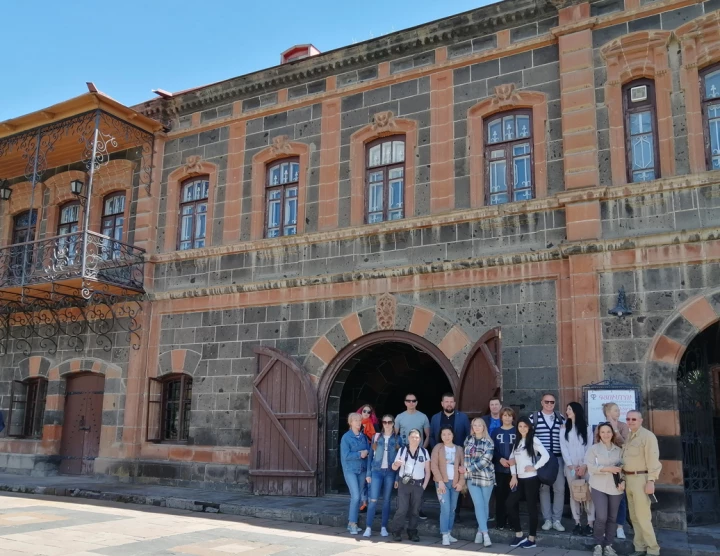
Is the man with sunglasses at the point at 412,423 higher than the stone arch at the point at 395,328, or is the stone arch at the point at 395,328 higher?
the stone arch at the point at 395,328

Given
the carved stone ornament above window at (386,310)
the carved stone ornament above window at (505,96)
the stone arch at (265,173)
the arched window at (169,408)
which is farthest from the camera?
the arched window at (169,408)

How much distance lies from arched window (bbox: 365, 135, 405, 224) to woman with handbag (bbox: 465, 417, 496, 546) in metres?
4.93

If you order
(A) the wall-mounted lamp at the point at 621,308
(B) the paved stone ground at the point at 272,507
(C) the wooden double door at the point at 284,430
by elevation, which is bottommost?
(B) the paved stone ground at the point at 272,507

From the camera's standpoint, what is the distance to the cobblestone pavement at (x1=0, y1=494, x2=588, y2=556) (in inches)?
326

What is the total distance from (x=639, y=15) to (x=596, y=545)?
7.93m

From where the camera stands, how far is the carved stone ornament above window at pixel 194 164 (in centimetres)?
1545

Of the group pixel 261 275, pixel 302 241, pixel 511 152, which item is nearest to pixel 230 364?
pixel 261 275

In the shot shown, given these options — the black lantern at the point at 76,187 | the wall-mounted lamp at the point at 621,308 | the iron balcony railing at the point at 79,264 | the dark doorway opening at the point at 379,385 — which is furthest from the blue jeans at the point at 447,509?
the black lantern at the point at 76,187

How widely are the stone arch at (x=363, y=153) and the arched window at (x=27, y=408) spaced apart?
30.1ft

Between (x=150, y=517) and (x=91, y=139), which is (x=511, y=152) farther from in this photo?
(x=91, y=139)

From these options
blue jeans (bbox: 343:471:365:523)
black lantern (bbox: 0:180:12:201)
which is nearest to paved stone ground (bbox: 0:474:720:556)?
blue jeans (bbox: 343:471:365:523)

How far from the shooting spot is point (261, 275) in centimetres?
1415

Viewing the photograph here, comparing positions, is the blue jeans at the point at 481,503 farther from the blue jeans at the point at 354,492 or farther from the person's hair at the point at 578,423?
the blue jeans at the point at 354,492

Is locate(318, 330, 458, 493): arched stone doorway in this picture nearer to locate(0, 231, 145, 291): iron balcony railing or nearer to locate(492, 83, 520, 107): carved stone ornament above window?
locate(492, 83, 520, 107): carved stone ornament above window
